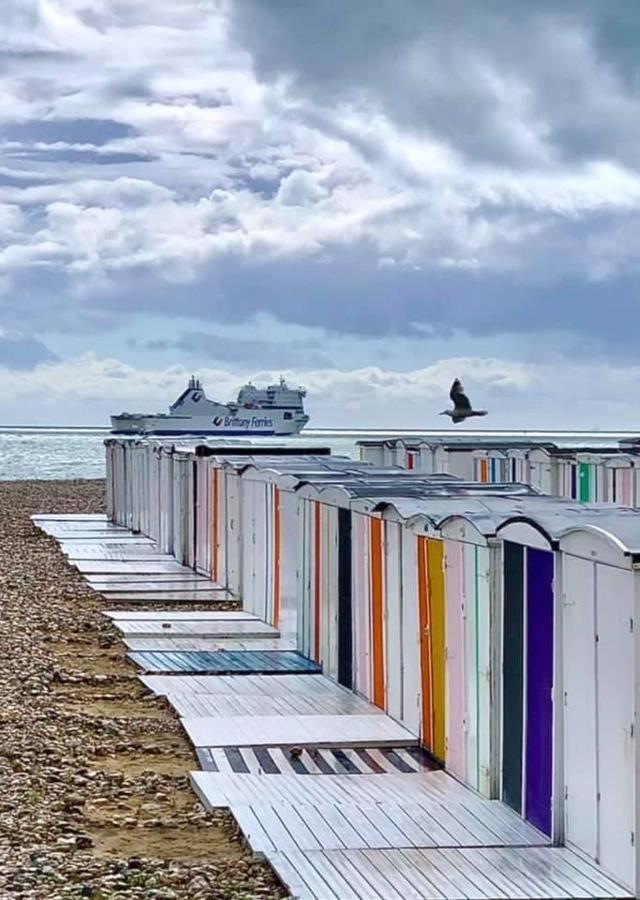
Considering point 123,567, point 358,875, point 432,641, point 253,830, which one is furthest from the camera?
point 123,567

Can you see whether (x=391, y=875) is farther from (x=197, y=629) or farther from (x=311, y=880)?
(x=197, y=629)

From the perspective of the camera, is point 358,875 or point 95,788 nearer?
point 358,875

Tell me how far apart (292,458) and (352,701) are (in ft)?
22.9

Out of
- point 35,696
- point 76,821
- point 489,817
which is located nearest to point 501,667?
point 489,817

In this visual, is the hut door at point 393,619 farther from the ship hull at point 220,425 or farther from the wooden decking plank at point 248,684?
the ship hull at point 220,425

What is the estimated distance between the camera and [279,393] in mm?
98625

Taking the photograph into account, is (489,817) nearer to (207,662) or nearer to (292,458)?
(207,662)

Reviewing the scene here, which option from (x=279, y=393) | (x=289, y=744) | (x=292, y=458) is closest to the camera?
(x=289, y=744)

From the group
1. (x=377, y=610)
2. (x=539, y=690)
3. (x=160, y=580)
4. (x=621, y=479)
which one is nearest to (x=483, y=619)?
(x=539, y=690)

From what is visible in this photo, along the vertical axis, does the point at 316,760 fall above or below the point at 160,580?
below

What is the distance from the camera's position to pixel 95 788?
268 inches

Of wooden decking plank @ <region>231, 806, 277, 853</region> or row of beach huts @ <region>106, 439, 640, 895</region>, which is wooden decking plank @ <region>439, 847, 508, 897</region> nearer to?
row of beach huts @ <region>106, 439, 640, 895</region>

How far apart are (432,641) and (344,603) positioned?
79.4 inches

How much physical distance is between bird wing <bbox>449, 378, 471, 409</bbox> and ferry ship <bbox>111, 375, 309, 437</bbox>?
69626mm
